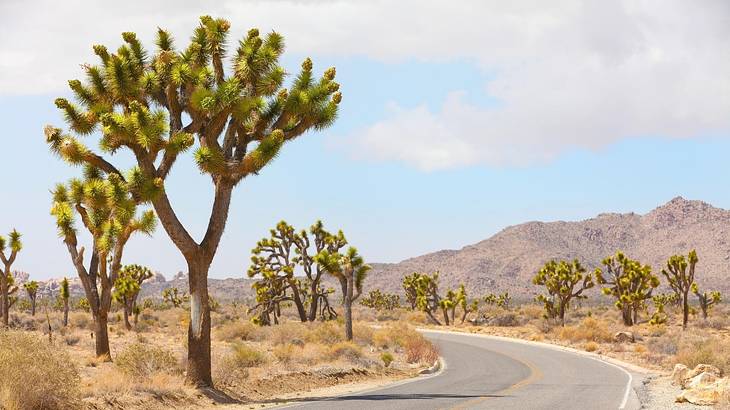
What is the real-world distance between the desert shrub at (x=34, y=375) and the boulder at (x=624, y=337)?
3556 cm

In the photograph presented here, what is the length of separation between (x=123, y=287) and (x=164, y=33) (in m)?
34.7

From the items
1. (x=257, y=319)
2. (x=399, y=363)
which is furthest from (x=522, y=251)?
(x=399, y=363)

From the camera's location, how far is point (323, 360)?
1054 inches

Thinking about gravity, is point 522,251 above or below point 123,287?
above

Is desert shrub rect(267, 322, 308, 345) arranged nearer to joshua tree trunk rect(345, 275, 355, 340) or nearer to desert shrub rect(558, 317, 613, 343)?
joshua tree trunk rect(345, 275, 355, 340)

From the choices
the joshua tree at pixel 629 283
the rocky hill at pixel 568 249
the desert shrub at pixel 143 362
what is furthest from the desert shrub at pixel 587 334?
the rocky hill at pixel 568 249

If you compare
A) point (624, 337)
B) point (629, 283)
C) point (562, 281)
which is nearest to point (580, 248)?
point (562, 281)

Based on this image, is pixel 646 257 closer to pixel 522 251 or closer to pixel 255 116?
pixel 522 251

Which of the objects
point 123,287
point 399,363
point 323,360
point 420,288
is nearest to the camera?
point 323,360

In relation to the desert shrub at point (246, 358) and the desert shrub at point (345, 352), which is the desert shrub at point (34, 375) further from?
the desert shrub at point (345, 352)

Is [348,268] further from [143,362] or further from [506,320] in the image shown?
[506,320]

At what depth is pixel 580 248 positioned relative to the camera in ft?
570

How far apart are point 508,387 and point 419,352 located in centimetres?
1130

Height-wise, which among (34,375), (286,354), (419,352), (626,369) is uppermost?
(34,375)
